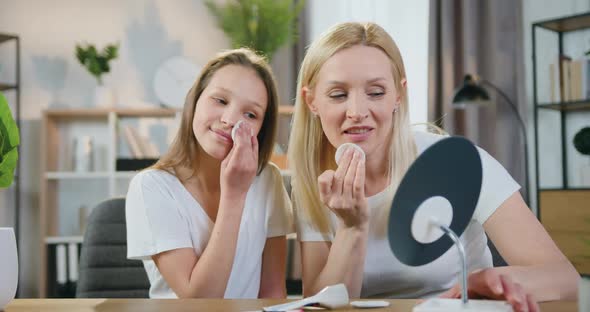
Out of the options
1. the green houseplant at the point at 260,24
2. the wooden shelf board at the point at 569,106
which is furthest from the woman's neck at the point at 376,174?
the green houseplant at the point at 260,24

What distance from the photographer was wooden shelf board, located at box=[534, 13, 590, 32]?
11.0 feet

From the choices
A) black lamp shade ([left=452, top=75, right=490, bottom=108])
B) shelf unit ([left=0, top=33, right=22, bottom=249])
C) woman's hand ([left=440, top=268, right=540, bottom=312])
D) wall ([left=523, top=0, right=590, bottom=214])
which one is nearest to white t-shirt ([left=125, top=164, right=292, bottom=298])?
woman's hand ([left=440, top=268, right=540, bottom=312])

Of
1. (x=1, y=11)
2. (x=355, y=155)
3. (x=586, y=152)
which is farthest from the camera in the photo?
(x=1, y=11)

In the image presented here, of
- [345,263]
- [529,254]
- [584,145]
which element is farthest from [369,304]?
[584,145]

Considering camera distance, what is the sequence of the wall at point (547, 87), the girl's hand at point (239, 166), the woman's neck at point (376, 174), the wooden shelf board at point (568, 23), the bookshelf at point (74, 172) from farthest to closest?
the bookshelf at point (74, 172) < the wall at point (547, 87) < the wooden shelf board at point (568, 23) < the woman's neck at point (376, 174) < the girl's hand at point (239, 166)

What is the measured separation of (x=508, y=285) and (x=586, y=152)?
8.78ft

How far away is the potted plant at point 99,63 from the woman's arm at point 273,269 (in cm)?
295

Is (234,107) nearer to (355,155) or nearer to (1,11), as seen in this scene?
(355,155)

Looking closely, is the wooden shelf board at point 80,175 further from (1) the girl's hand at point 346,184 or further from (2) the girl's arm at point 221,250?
(1) the girl's hand at point 346,184

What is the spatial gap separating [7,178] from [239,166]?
0.49m

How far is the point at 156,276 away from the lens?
147 cm

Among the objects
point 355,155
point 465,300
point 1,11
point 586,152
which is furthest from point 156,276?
point 1,11

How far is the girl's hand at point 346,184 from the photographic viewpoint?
1.17 metres

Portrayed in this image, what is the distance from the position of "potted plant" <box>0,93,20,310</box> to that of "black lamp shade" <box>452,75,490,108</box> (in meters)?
2.58
